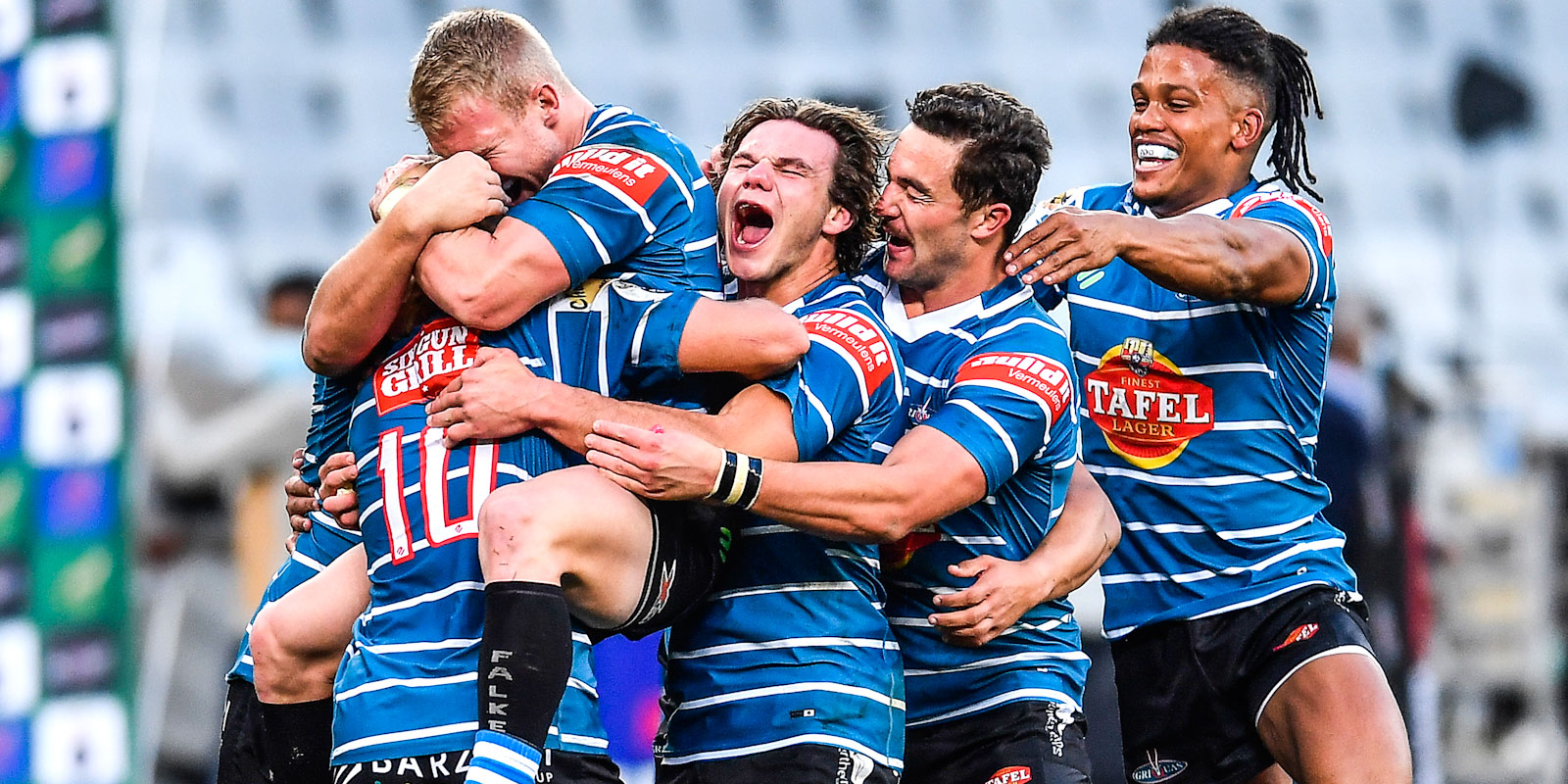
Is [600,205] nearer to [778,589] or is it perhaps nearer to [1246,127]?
[778,589]

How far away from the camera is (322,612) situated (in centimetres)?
431

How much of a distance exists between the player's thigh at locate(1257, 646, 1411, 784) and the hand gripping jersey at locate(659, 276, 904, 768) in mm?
1197

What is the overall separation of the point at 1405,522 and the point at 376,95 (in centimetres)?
5533

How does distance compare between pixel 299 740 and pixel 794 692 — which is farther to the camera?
pixel 299 740

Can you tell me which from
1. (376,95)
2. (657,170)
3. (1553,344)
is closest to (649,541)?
(657,170)

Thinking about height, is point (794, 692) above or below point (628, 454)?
below

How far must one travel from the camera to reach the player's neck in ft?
15.2

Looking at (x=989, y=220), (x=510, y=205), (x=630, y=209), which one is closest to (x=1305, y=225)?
(x=989, y=220)

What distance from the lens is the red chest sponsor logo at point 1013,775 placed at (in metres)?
4.40

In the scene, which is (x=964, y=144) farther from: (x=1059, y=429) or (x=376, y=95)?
(x=376, y=95)

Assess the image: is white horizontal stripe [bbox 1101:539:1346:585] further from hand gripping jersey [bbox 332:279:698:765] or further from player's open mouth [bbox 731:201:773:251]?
hand gripping jersey [bbox 332:279:698:765]

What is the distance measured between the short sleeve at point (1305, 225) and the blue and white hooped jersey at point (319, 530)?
7.93 ft

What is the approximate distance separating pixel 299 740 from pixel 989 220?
7.39ft

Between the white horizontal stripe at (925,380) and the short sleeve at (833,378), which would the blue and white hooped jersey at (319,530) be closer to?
the short sleeve at (833,378)
